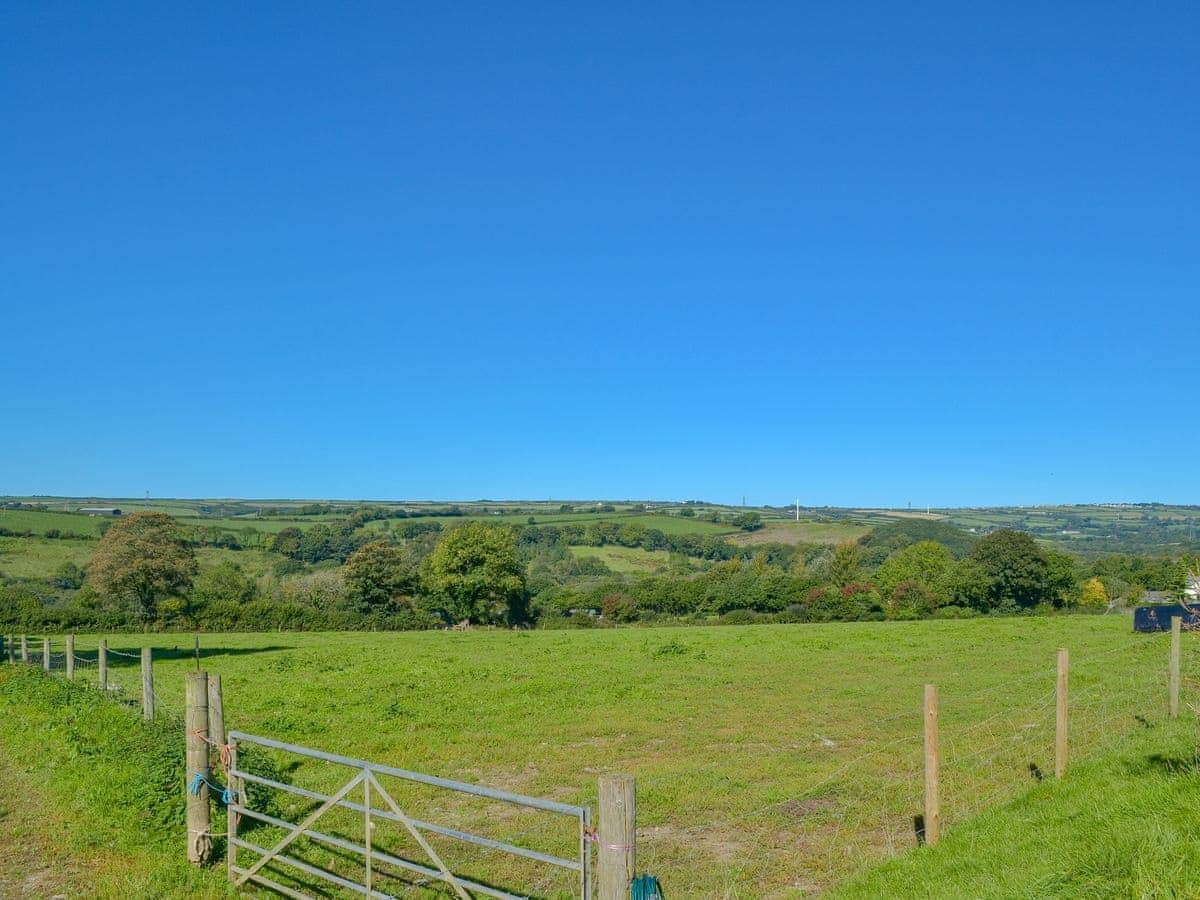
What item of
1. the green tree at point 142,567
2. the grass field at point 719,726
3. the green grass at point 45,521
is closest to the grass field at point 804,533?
the green grass at point 45,521

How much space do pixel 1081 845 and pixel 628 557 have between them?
114221mm

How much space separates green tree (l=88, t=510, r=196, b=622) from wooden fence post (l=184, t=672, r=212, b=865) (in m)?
48.0

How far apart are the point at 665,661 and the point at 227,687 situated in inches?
593

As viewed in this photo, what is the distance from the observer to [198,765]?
9.30 m

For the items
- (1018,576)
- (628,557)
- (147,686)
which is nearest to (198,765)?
(147,686)

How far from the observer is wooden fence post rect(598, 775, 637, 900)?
5.41 m

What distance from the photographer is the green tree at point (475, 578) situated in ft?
213

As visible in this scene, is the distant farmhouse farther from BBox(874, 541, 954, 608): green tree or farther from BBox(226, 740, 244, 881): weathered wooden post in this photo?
BBox(874, 541, 954, 608): green tree

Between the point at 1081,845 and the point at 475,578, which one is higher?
the point at 1081,845

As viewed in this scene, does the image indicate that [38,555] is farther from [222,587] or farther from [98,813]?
[98,813]

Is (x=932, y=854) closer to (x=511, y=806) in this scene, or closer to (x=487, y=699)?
(x=511, y=806)

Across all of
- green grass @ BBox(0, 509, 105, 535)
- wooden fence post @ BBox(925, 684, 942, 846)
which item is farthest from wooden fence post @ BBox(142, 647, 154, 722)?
green grass @ BBox(0, 509, 105, 535)

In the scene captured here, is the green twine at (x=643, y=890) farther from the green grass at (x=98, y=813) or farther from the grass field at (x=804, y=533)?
the grass field at (x=804, y=533)

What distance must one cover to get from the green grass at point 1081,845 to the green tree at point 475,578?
56405 mm
